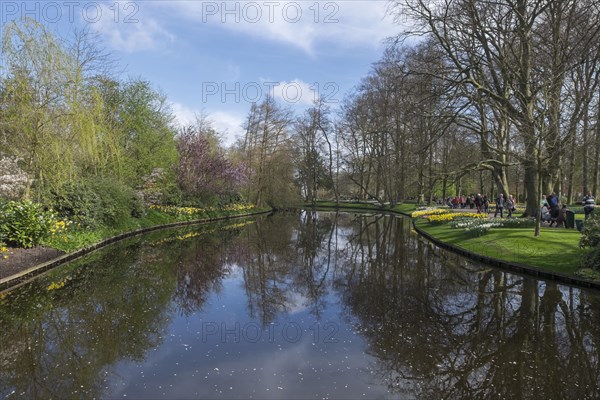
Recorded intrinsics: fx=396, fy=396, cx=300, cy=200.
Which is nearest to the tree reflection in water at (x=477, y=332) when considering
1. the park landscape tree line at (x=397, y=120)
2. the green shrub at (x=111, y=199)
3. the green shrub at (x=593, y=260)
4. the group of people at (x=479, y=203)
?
the green shrub at (x=593, y=260)

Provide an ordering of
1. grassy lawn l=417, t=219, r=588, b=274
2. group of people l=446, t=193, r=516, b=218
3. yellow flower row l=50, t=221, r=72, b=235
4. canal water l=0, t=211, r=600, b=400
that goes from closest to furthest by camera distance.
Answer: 1. canal water l=0, t=211, r=600, b=400
2. grassy lawn l=417, t=219, r=588, b=274
3. yellow flower row l=50, t=221, r=72, b=235
4. group of people l=446, t=193, r=516, b=218

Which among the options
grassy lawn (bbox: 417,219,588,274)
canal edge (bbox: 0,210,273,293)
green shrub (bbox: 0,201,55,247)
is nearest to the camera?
canal edge (bbox: 0,210,273,293)

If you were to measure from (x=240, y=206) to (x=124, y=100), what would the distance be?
17045 millimetres

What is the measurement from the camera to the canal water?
16.3ft

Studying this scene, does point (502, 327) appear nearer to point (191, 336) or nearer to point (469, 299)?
point (469, 299)

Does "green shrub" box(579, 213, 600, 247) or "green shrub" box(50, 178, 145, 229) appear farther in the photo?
"green shrub" box(50, 178, 145, 229)

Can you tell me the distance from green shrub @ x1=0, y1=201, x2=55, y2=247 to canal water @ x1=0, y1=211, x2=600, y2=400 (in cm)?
145

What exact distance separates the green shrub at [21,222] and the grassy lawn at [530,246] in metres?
14.5

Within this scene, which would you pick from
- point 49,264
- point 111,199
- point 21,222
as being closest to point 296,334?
point 49,264

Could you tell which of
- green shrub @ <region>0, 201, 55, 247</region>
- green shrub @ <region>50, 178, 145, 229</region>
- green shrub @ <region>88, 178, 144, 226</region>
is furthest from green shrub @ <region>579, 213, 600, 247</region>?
green shrub @ <region>88, 178, 144, 226</region>

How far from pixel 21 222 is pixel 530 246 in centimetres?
1606

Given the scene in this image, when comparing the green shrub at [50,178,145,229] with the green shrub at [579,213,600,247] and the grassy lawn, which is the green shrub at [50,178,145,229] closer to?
the grassy lawn

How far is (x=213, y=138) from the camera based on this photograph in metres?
42.4

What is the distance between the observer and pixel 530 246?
13453 millimetres
